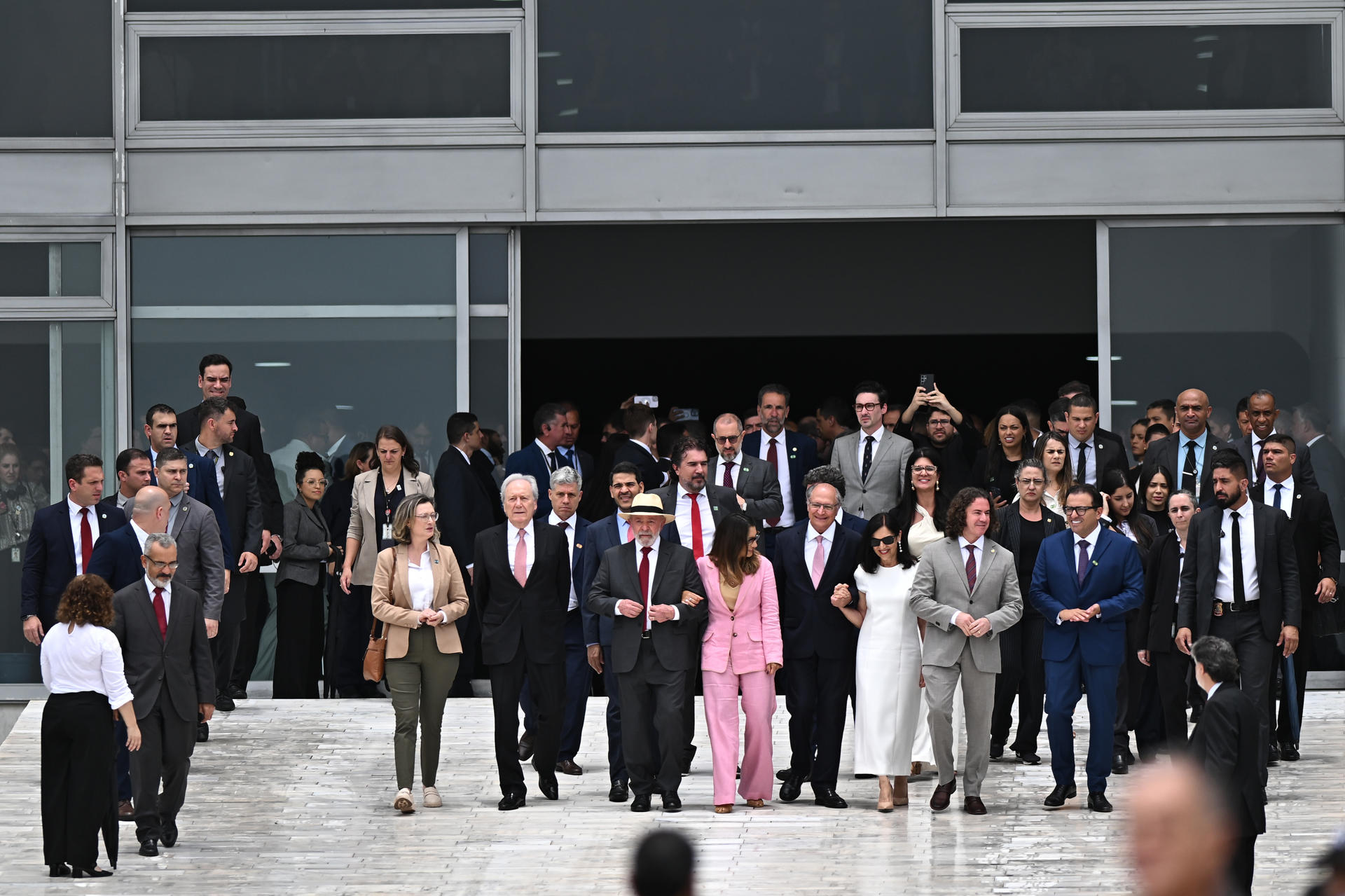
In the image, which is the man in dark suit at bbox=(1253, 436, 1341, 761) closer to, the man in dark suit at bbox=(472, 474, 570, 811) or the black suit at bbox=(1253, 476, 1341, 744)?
the black suit at bbox=(1253, 476, 1341, 744)

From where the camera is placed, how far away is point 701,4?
14727 mm

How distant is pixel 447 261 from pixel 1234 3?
6397 millimetres

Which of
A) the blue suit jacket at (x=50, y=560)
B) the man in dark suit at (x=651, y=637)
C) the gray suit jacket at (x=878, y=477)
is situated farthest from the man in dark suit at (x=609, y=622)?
the blue suit jacket at (x=50, y=560)

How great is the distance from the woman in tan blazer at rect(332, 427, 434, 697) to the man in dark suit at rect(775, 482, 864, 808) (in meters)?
3.40

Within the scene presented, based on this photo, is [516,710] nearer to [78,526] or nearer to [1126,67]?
[78,526]

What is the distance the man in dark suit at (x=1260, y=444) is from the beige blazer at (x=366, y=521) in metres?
5.73

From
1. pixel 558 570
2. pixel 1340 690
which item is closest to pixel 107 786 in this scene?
pixel 558 570

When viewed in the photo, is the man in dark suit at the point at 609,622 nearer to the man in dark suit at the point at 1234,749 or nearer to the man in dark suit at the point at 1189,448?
the man in dark suit at the point at 1189,448

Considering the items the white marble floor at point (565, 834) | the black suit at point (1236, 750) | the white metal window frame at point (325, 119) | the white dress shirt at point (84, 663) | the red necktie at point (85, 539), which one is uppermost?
the white metal window frame at point (325, 119)

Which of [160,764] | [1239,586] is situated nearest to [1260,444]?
[1239,586]

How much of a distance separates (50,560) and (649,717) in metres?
3.69

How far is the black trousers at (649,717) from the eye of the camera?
35.1 feet

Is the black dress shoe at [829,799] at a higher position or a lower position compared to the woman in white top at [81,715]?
lower

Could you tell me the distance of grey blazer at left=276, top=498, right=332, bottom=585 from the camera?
13.8 m
